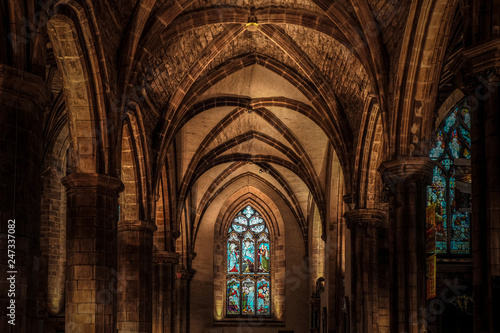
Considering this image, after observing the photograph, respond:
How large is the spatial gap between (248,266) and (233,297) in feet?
4.68

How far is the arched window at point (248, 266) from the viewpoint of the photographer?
3222cm

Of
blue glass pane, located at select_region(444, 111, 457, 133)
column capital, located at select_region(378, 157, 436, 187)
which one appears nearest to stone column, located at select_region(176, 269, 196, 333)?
blue glass pane, located at select_region(444, 111, 457, 133)

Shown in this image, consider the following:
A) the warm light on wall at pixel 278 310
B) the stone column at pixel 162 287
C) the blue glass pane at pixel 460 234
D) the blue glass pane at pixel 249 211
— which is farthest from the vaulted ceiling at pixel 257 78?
the warm light on wall at pixel 278 310

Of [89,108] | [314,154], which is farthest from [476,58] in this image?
[314,154]

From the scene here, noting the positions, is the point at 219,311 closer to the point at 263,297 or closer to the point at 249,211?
the point at 263,297

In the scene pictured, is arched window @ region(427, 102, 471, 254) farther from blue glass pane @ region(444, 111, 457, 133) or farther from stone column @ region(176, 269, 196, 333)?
stone column @ region(176, 269, 196, 333)

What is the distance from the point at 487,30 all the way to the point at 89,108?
7.45 m

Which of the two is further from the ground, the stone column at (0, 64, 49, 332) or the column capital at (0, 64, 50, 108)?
the column capital at (0, 64, 50, 108)

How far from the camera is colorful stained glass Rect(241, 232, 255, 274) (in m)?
32.8

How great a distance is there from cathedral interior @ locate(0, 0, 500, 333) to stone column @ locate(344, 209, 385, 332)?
0.05 metres

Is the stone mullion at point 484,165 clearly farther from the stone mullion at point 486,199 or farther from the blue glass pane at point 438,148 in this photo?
the blue glass pane at point 438,148

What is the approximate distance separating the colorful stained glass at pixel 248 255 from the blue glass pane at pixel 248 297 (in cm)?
47

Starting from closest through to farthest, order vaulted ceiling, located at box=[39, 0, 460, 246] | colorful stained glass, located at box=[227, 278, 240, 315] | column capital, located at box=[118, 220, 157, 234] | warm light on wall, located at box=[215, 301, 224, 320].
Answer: vaulted ceiling, located at box=[39, 0, 460, 246], column capital, located at box=[118, 220, 157, 234], warm light on wall, located at box=[215, 301, 224, 320], colorful stained glass, located at box=[227, 278, 240, 315]

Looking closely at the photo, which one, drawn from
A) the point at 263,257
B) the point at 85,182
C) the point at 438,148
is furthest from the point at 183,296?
the point at 85,182
